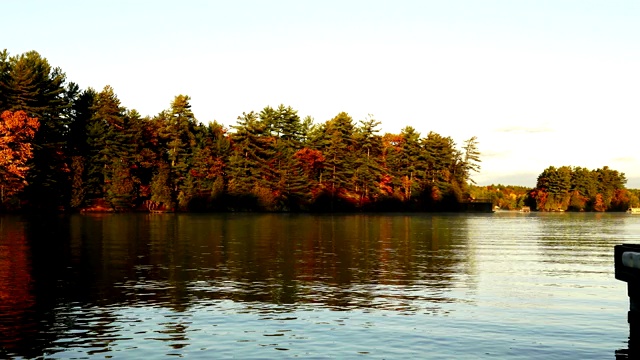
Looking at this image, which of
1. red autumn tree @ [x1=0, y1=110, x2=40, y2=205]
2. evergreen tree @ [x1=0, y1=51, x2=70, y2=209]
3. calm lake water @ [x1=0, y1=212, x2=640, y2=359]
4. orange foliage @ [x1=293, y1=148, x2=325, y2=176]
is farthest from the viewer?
orange foliage @ [x1=293, y1=148, x2=325, y2=176]

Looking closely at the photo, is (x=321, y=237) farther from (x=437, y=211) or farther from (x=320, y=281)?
(x=437, y=211)

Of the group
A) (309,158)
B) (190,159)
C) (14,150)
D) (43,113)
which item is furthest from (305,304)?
(309,158)

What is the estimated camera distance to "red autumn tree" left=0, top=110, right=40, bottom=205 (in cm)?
10494

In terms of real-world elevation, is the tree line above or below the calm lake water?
above

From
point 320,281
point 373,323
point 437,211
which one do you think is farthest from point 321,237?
point 437,211

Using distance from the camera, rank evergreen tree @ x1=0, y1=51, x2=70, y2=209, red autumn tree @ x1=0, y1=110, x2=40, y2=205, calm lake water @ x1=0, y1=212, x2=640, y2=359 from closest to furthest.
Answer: calm lake water @ x1=0, y1=212, x2=640, y2=359 < red autumn tree @ x1=0, y1=110, x2=40, y2=205 < evergreen tree @ x1=0, y1=51, x2=70, y2=209

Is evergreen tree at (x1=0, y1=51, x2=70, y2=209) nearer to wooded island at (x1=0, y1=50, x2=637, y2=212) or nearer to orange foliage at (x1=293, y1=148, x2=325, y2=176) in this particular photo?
wooded island at (x1=0, y1=50, x2=637, y2=212)

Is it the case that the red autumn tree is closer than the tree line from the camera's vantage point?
Yes

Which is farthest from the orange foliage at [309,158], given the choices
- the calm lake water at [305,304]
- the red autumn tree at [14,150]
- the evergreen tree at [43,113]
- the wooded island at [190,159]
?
the calm lake water at [305,304]

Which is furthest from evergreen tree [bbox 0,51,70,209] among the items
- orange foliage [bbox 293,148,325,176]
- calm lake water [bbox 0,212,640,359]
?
calm lake water [bbox 0,212,640,359]

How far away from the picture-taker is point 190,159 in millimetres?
143125

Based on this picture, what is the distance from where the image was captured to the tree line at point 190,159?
11612 centimetres

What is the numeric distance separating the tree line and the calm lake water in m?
75.8

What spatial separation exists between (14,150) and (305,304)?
95718 mm
